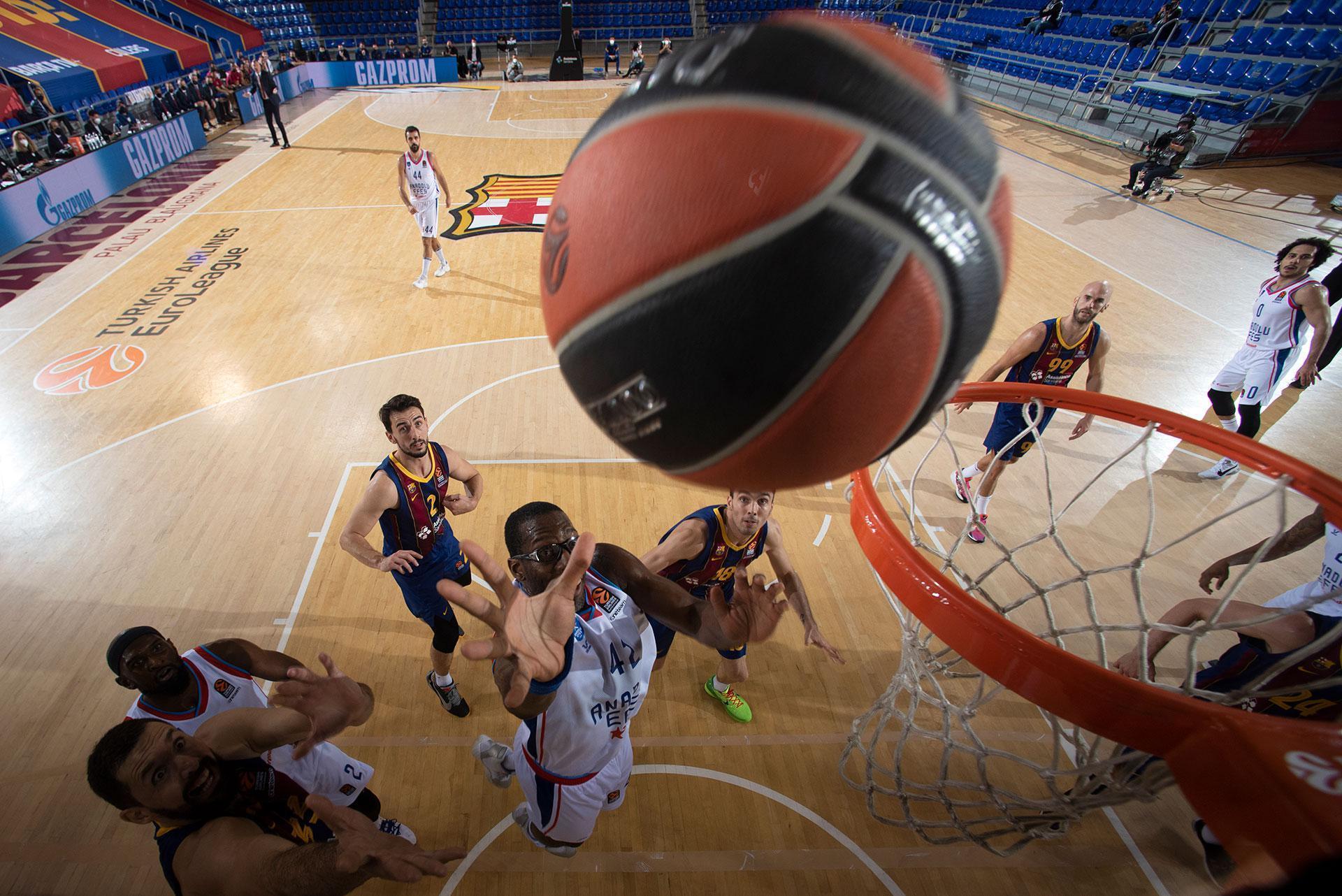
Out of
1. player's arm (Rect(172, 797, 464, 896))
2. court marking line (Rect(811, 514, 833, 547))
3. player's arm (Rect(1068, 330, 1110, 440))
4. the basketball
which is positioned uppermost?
the basketball

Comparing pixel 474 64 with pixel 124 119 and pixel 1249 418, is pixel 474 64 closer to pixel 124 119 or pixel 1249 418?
pixel 124 119

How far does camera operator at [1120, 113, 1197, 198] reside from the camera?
1073cm

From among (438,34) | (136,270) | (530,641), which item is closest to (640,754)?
(530,641)

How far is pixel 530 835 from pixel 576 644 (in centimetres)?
124

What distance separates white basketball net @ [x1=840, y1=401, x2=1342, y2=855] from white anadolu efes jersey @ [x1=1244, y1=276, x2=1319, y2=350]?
1.07 m

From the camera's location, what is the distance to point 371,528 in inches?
118

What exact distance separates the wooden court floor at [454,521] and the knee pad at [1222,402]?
391 millimetres

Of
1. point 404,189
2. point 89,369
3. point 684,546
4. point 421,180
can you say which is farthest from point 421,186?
point 684,546

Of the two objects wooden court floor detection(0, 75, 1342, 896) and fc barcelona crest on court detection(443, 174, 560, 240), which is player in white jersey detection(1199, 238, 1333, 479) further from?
fc barcelona crest on court detection(443, 174, 560, 240)

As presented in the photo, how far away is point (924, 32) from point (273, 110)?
74.9 feet

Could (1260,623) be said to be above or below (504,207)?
above

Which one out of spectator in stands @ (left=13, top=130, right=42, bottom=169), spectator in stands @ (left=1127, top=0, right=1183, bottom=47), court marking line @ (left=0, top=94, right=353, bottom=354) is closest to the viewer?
court marking line @ (left=0, top=94, right=353, bottom=354)

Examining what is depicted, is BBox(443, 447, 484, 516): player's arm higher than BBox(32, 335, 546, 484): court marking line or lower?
higher

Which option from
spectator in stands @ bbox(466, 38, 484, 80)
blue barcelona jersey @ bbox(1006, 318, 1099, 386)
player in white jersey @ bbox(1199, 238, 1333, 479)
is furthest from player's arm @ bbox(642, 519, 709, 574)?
spectator in stands @ bbox(466, 38, 484, 80)
